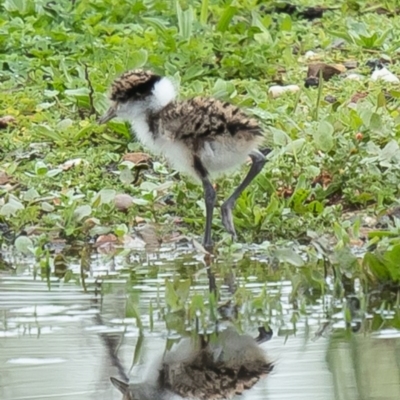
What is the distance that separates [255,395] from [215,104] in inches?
100

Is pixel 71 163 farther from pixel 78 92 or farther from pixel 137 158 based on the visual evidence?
pixel 78 92

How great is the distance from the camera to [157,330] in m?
5.50

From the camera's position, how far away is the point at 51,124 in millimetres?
8617

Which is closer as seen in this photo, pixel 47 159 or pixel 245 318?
pixel 245 318

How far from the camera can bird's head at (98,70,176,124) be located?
7.29 m

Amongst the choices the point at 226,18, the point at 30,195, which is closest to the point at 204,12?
the point at 226,18

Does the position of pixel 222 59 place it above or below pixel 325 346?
above

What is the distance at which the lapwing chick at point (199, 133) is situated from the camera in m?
6.88

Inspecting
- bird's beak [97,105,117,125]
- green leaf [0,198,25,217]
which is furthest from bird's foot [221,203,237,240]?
green leaf [0,198,25,217]

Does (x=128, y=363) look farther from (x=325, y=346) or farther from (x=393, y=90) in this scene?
(x=393, y=90)

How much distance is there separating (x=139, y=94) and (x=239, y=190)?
0.73 metres

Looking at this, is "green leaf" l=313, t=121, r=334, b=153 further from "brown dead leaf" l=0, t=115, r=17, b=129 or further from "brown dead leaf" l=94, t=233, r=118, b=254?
"brown dead leaf" l=0, t=115, r=17, b=129

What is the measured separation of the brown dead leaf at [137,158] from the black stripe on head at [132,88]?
631 mm

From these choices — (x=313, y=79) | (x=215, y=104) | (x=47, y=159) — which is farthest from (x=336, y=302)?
(x=313, y=79)
